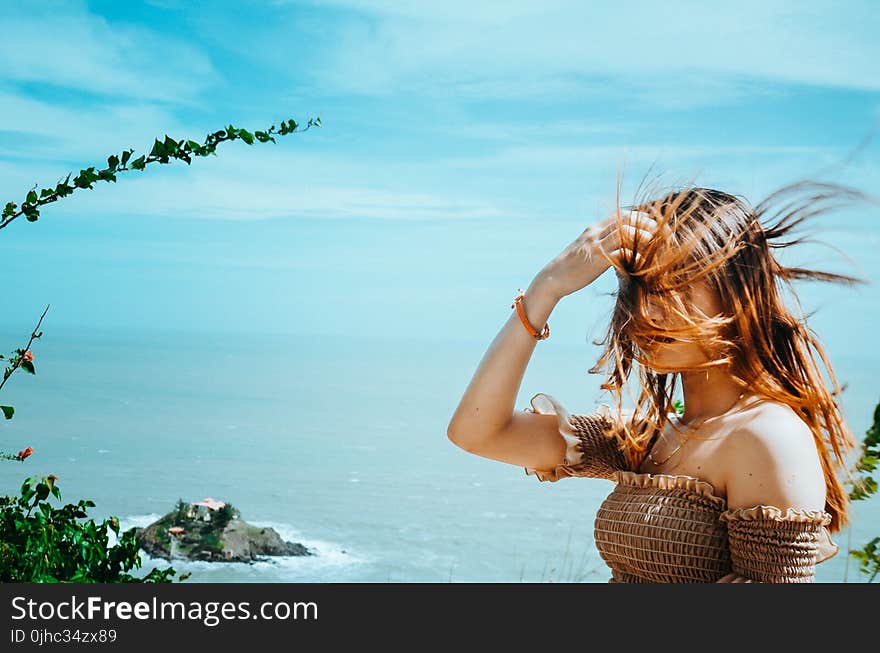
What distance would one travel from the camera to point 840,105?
41438 mm

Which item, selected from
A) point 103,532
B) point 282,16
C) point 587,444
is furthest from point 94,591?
point 282,16

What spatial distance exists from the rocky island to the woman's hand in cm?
1216

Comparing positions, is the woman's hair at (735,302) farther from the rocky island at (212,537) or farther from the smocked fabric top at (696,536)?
the rocky island at (212,537)

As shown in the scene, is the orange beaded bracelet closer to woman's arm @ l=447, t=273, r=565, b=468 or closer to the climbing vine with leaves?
woman's arm @ l=447, t=273, r=565, b=468

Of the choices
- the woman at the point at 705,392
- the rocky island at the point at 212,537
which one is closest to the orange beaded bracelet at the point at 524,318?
the woman at the point at 705,392

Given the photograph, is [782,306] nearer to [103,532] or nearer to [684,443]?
[684,443]

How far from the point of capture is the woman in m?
1.45

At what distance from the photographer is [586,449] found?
6.11 feet

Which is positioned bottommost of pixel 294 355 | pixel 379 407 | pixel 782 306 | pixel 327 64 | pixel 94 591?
pixel 94 591

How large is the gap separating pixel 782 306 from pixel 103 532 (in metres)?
2.08

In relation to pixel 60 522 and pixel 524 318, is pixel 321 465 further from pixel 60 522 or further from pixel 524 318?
pixel 524 318

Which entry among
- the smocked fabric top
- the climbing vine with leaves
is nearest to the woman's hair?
the smocked fabric top

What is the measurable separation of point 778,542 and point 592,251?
59cm

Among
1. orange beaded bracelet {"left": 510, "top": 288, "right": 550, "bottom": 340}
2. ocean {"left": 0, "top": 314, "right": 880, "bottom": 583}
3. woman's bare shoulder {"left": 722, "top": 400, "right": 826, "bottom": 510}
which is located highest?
ocean {"left": 0, "top": 314, "right": 880, "bottom": 583}
